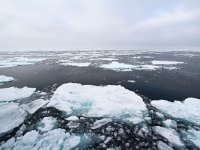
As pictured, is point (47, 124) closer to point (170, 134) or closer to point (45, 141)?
point (45, 141)

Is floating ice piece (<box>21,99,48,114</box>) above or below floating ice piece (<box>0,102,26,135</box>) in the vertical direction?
below

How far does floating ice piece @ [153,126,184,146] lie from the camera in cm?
365

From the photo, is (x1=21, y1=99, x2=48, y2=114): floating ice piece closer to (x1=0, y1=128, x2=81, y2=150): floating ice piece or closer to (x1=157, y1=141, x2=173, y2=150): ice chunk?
(x1=0, y1=128, x2=81, y2=150): floating ice piece

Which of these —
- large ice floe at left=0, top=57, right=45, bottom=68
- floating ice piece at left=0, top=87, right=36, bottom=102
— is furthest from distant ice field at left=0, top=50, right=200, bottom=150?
large ice floe at left=0, top=57, right=45, bottom=68

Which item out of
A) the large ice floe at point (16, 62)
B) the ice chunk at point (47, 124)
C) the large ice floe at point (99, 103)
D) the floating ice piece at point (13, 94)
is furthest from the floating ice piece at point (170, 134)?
the large ice floe at point (16, 62)

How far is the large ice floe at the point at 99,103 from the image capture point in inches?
197

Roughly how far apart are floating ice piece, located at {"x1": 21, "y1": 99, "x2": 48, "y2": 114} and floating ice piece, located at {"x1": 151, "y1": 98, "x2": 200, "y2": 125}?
400 centimetres

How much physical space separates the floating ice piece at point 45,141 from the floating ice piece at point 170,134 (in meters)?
2.01

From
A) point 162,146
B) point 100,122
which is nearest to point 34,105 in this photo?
point 100,122

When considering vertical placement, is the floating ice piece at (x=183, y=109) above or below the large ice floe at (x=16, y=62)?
above

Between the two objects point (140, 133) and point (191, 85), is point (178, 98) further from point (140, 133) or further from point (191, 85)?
point (140, 133)

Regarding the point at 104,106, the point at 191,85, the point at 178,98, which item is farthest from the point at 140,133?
the point at 191,85

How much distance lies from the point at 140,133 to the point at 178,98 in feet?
12.0

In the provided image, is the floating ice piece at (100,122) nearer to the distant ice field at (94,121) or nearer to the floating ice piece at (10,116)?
the distant ice field at (94,121)
